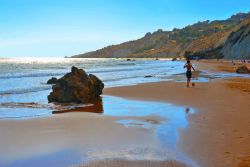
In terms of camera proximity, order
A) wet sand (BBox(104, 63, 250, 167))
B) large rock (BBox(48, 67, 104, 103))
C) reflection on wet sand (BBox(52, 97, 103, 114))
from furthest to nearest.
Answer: large rock (BBox(48, 67, 104, 103)), reflection on wet sand (BBox(52, 97, 103, 114)), wet sand (BBox(104, 63, 250, 167))

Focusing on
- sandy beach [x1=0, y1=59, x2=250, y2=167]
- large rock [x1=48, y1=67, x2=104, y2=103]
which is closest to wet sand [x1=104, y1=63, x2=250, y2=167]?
sandy beach [x1=0, y1=59, x2=250, y2=167]

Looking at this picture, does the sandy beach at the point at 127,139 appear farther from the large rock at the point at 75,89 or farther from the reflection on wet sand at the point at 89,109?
the large rock at the point at 75,89

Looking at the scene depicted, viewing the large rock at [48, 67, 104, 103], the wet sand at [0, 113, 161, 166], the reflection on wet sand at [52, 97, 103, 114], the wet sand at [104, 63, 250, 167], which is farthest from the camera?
the large rock at [48, 67, 104, 103]

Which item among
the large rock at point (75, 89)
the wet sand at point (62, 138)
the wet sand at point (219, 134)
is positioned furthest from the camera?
the large rock at point (75, 89)

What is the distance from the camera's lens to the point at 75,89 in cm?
1623

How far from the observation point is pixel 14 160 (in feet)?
21.8

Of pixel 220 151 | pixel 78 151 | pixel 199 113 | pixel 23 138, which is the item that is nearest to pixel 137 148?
pixel 78 151

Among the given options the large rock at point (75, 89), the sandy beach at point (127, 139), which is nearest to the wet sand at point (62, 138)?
the sandy beach at point (127, 139)

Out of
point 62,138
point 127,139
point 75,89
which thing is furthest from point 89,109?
point 127,139

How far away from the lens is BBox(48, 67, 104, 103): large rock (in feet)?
52.4

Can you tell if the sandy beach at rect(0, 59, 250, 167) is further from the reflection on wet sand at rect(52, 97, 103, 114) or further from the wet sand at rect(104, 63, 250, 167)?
the reflection on wet sand at rect(52, 97, 103, 114)

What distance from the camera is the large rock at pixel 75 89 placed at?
16.0 m

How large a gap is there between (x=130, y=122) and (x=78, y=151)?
3471 millimetres

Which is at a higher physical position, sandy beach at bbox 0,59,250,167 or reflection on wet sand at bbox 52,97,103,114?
sandy beach at bbox 0,59,250,167
